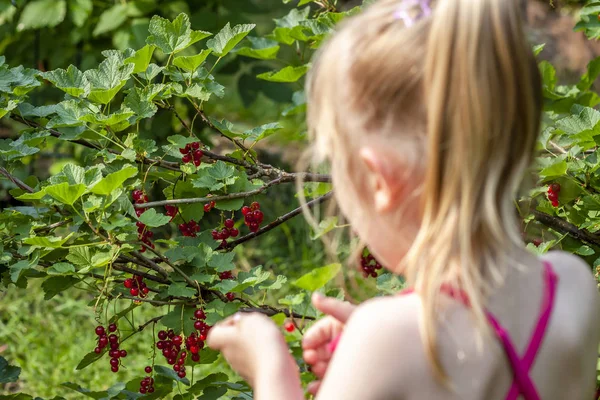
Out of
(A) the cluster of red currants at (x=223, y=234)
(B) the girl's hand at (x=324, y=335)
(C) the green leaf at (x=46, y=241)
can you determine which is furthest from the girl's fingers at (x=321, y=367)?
(A) the cluster of red currants at (x=223, y=234)

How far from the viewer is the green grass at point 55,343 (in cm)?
352

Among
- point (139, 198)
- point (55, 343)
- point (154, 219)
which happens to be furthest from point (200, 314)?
point (55, 343)

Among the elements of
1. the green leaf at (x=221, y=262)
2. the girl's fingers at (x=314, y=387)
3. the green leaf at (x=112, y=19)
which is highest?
the girl's fingers at (x=314, y=387)

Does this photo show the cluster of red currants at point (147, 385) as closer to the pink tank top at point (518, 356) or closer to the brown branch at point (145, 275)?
the brown branch at point (145, 275)

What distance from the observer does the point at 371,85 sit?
1051 millimetres

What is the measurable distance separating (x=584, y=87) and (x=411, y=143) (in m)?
1.64

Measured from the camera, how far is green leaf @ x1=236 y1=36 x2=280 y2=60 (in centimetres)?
233

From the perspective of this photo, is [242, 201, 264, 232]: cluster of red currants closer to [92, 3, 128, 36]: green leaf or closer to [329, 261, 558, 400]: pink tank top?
[329, 261, 558, 400]: pink tank top

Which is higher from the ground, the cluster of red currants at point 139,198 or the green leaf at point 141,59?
the green leaf at point 141,59

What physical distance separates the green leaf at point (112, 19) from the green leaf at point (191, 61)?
2172 mm

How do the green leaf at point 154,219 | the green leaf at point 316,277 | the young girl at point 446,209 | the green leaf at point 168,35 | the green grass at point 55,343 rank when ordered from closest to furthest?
the young girl at point 446,209 < the green leaf at point 316,277 < the green leaf at point 154,219 < the green leaf at point 168,35 < the green grass at point 55,343

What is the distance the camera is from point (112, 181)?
1664 millimetres

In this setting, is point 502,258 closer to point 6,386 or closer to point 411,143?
point 411,143

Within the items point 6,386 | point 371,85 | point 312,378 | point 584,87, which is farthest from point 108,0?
point 371,85
